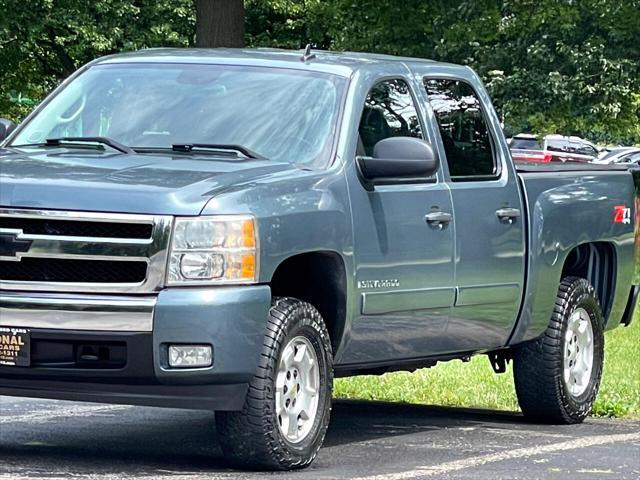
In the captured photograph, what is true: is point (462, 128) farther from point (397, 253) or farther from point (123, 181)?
point (123, 181)

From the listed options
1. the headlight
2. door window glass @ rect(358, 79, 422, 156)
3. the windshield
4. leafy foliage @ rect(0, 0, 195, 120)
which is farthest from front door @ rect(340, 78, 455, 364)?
leafy foliage @ rect(0, 0, 195, 120)

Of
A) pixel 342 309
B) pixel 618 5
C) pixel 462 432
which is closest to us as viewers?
pixel 342 309

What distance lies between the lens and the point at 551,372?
10.6m

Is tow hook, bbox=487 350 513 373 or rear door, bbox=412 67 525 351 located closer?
rear door, bbox=412 67 525 351

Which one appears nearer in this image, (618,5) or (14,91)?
(618,5)

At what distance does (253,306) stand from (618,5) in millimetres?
22164

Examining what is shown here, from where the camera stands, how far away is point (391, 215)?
29.0 ft

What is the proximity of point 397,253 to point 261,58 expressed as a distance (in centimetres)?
128

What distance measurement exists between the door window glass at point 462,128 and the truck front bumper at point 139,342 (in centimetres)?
238

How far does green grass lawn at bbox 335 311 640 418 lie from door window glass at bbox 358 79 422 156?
280 cm

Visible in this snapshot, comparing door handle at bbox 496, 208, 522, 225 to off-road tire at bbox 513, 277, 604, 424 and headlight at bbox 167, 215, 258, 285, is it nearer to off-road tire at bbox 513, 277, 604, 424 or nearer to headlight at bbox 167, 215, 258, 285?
off-road tire at bbox 513, 277, 604, 424

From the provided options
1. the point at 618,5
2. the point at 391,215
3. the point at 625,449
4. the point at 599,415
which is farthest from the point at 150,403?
the point at 618,5

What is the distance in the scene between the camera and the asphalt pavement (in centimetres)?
803

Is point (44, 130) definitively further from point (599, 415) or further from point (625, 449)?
point (599, 415)
